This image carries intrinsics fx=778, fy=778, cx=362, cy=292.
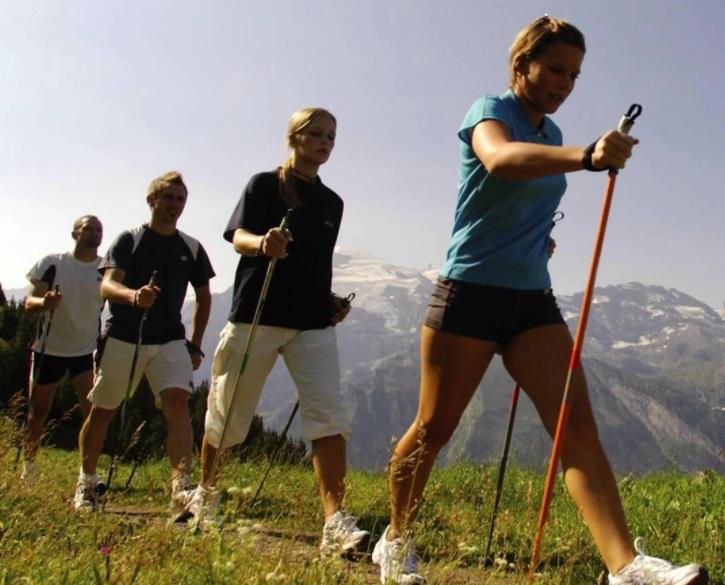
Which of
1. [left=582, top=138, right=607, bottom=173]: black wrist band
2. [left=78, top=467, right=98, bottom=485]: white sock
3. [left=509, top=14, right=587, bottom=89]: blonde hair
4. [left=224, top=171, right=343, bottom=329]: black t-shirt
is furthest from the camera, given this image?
[left=78, top=467, right=98, bottom=485]: white sock

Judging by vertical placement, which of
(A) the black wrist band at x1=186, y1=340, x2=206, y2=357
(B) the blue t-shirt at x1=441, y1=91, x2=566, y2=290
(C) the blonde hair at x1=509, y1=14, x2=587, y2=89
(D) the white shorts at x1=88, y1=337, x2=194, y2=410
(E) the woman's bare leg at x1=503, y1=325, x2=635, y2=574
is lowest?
(D) the white shorts at x1=88, y1=337, x2=194, y2=410

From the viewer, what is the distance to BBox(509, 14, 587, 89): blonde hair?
349 centimetres

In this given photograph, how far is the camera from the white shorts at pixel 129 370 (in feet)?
20.1

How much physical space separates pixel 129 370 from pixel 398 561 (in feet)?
11.6

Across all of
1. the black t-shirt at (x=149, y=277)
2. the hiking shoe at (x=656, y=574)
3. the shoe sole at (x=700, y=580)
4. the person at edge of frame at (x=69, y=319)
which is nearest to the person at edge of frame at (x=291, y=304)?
the black t-shirt at (x=149, y=277)

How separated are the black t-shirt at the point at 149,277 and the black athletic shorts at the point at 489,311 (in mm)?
3115

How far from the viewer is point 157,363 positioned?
6.17 metres

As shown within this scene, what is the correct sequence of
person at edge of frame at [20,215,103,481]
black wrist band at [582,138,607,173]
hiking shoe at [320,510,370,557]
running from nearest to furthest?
black wrist band at [582,138,607,173] < hiking shoe at [320,510,370,557] < person at edge of frame at [20,215,103,481]

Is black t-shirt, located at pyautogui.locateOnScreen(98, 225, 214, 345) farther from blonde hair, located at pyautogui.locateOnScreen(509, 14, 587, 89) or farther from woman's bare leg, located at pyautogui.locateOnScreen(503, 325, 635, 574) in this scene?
blonde hair, located at pyautogui.locateOnScreen(509, 14, 587, 89)

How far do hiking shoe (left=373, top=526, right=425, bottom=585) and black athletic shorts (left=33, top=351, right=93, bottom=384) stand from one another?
4995mm

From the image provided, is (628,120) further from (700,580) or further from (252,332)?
(252,332)

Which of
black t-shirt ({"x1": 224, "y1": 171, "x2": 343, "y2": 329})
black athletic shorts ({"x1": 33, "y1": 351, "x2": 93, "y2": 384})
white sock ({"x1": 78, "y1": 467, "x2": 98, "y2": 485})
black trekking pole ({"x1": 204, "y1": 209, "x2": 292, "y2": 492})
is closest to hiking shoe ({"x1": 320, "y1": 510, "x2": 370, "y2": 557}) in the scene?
black trekking pole ({"x1": 204, "y1": 209, "x2": 292, "y2": 492})

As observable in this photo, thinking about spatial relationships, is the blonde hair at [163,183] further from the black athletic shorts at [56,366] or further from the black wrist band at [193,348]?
the black athletic shorts at [56,366]

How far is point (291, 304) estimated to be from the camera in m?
4.94
